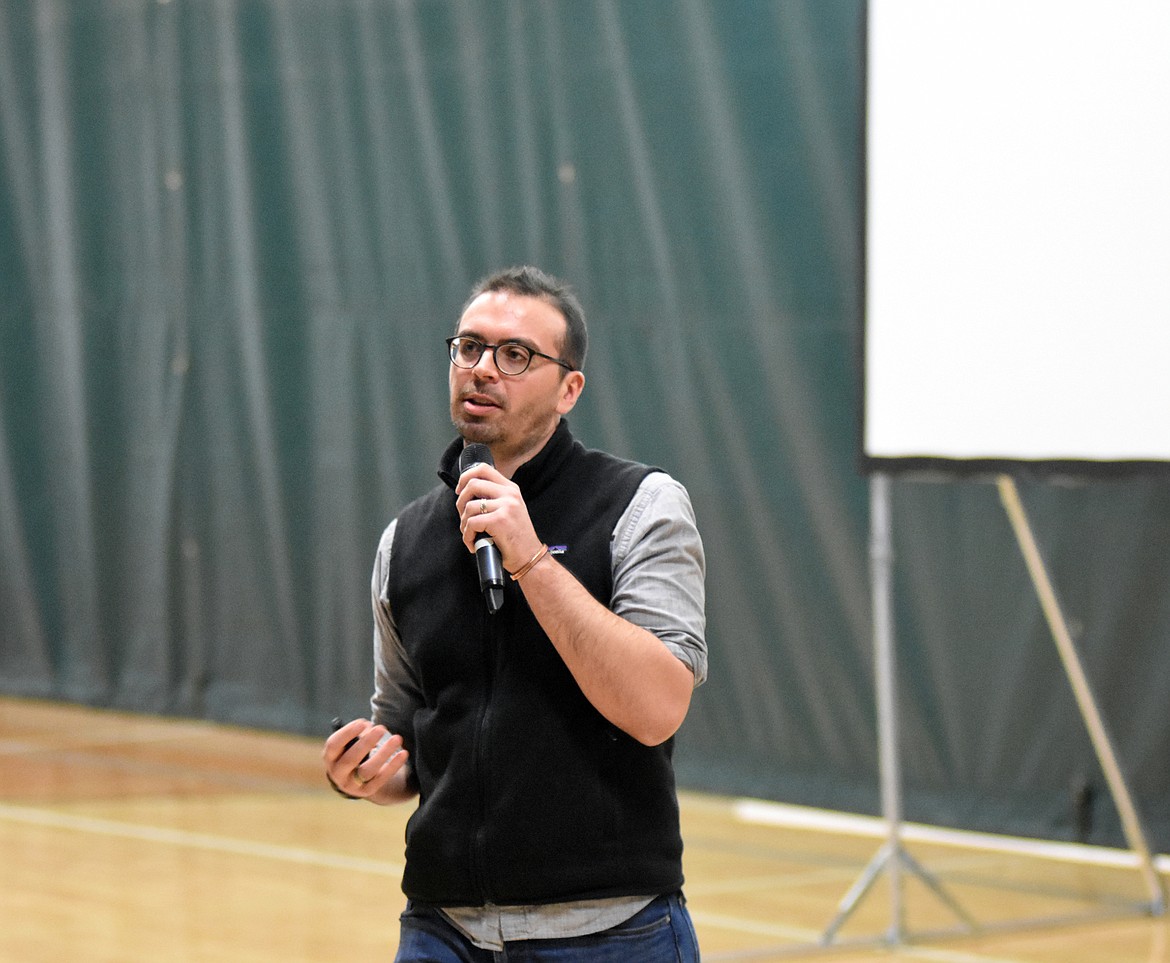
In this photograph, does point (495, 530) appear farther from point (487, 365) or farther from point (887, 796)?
point (887, 796)

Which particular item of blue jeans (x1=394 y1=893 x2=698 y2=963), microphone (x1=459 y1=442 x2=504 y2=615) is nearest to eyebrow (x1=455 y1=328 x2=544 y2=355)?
microphone (x1=459 y1=442 x2=504 y2=615)

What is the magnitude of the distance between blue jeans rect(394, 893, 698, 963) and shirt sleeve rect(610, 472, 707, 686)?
10.3 inches

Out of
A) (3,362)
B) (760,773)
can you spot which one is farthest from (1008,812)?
(3,362)

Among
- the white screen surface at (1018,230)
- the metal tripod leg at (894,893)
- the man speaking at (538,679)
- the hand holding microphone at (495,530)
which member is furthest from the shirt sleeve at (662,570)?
the metal tripod leg at (894,893)

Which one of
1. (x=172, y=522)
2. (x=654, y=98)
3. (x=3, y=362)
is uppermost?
(x=654, y=98)

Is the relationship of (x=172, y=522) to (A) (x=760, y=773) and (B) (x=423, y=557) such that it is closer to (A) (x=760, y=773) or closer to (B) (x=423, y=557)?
(A) (x=760, y=773)

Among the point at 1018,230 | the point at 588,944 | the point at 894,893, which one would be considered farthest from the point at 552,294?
the point at 894,893

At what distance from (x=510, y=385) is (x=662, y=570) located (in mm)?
262

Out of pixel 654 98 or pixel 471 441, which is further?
pixel 654 98

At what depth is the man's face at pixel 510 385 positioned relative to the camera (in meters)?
2.05

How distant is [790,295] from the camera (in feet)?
19.2

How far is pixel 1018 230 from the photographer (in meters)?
4.20

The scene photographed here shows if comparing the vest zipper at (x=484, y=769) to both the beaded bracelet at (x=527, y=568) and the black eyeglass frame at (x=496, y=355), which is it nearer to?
the beaded bracelet at (x=527, y=568)

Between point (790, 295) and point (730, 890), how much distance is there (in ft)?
6.21
